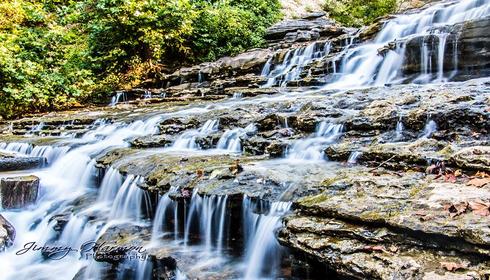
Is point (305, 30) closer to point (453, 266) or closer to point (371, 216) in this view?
point (371, 216)

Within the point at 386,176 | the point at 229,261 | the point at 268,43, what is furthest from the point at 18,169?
the point at 268,43

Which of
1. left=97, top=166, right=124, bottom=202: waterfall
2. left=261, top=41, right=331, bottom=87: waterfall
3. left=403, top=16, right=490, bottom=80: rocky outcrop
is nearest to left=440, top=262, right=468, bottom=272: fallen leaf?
left=97, top=166, right=124, bottom=202: waterfall

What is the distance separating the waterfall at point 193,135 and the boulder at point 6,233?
112 inches

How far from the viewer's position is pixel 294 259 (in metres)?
3.52

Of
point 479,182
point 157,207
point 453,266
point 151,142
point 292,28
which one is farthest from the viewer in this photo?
point 292,28

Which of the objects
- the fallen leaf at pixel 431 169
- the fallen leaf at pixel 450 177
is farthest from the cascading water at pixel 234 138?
the fallen leaf at pixel 450 177

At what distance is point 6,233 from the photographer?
5.31 m

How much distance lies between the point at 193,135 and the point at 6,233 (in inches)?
134

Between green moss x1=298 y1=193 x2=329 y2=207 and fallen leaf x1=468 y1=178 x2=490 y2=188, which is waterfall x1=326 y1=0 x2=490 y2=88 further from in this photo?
green moss x1=298 y1=193 x2=329 y2=207

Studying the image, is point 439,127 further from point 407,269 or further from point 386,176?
point 407,269

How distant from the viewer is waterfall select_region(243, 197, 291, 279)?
12.2 feet

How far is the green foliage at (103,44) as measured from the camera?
531 inches

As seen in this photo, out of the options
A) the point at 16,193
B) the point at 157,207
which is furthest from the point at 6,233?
the point at 157,207

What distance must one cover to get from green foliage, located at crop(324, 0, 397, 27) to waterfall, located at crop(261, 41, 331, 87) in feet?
31.3
